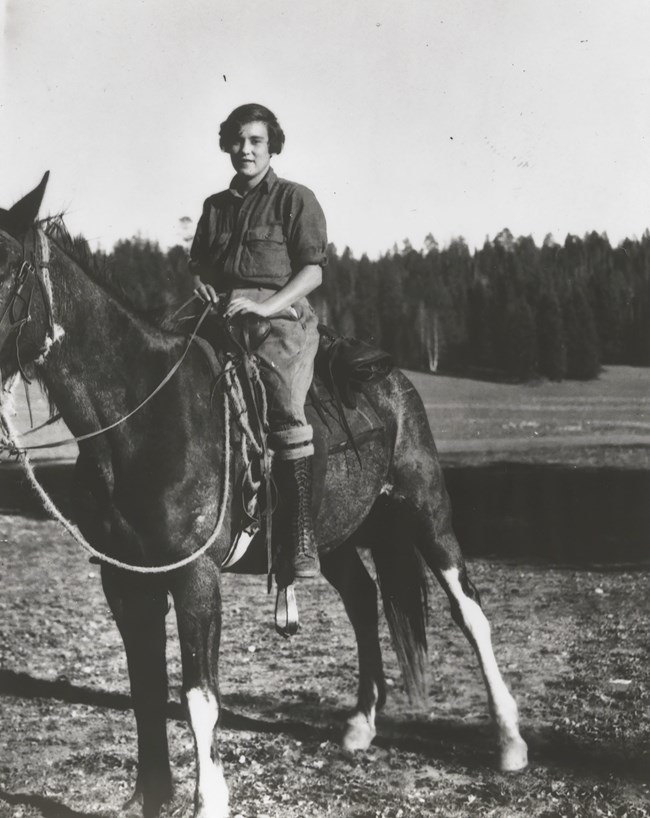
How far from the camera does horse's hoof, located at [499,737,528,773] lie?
4.93m

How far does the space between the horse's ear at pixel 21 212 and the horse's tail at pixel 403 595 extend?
10.1 ft

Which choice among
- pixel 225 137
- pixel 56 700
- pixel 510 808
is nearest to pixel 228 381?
pixel 225 137

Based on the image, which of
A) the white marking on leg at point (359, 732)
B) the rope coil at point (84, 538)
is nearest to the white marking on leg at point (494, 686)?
the white marking on leg at point (359, 732)

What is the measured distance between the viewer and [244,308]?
4184mm

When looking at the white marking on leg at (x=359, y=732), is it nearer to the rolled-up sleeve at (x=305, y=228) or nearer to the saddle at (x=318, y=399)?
the saddle at (x=318, y=399)

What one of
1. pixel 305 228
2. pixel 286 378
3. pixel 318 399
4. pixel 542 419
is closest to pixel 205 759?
pixel 286 378

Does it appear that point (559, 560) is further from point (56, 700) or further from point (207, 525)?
point (207, 525)

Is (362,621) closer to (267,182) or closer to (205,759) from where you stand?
(205,759)

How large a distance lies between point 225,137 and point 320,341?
1322 mm

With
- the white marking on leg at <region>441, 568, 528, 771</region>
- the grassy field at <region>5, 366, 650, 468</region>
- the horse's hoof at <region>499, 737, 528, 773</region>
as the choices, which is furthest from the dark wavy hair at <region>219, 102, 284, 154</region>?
the grassy field at <region>5, 366, 650, 468</region>

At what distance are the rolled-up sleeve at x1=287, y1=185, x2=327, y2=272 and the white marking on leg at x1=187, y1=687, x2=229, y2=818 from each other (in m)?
2.20

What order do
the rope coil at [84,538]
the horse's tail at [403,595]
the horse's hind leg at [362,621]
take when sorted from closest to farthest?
the rope coil at [84,538] < the horse's hind leg at [362,621] < the horse's tail at [403,595]

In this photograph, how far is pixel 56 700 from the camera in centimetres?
639

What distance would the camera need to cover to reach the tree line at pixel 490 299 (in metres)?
8.14
